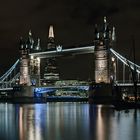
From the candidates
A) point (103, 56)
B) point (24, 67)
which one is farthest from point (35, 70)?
point (103, 56)

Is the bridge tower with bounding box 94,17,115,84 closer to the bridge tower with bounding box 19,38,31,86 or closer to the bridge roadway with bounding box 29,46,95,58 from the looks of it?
the bridge roadway with bounding box 29,46,95,58

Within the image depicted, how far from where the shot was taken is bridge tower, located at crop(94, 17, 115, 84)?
10412cm

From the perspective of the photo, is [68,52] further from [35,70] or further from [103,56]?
[35,70]

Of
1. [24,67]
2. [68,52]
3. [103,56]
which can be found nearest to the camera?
[103,56]

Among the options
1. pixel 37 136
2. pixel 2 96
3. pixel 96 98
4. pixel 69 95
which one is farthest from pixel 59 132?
pixel 2 96

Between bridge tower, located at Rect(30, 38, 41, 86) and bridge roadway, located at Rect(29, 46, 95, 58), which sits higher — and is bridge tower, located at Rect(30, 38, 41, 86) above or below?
below

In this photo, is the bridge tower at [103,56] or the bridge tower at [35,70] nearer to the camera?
the bridge tower at [103,56]

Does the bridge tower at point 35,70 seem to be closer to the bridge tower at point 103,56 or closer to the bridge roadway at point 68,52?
the bridge roadway at point 68,52

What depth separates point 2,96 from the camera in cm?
16100

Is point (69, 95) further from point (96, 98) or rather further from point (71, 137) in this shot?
point (71, 137)

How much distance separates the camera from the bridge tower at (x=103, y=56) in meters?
104

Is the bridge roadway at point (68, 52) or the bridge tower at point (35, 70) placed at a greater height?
the bridge roadway at point (68, 52)

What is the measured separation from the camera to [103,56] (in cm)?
10606

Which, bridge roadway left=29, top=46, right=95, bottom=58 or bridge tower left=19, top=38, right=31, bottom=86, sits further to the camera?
bridge tower left=19, top=38, right=31, bottom=86
